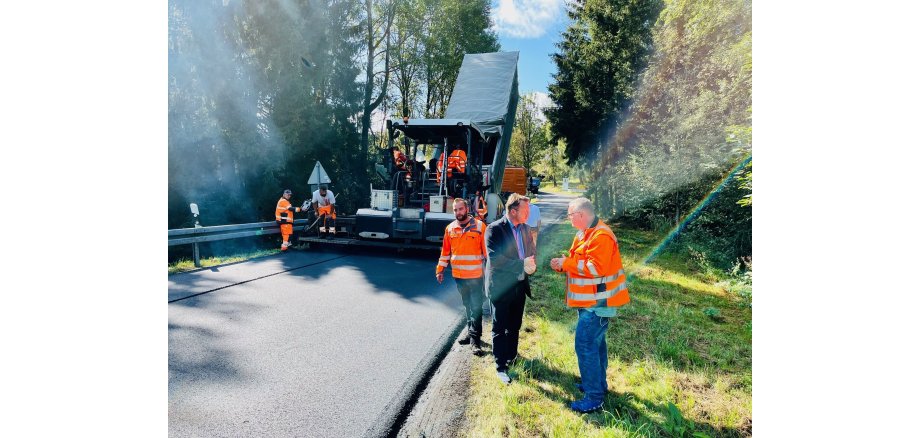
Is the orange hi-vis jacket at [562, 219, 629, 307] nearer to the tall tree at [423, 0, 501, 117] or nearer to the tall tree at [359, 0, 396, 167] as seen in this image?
the tall tree at [423, 0, 501, 117]

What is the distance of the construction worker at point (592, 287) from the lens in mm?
2668

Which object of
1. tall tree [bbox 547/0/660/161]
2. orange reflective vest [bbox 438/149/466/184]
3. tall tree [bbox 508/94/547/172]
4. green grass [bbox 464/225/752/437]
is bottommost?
green grass [bbox 464/225/752/437]

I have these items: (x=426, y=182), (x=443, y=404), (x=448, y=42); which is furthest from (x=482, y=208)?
(x=448, y=42)

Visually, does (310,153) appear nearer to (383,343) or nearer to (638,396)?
(383,343)

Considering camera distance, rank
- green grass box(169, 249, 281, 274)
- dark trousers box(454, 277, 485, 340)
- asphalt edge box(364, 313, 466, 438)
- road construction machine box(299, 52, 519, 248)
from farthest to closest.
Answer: road construction machine box(299, 52, 519, 248) → green grass box(169, 249, 281, 274) → dark trousers box(454, 277, 485, 340) → asphalt edge box(364, 313, 466, 438)

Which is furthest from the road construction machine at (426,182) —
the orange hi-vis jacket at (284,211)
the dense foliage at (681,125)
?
the dense foliage at (681,125)

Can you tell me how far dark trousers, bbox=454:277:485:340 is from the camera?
13.0 feet

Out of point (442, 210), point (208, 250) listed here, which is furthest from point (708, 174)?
point (208, 250)

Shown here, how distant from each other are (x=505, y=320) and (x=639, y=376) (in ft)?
3.62

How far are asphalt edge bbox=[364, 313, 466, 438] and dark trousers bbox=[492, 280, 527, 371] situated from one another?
1.75 ft

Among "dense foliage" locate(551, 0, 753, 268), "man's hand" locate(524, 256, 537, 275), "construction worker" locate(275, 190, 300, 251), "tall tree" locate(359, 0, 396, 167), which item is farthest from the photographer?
"tall tree" locate(359, 0, 396, 167)

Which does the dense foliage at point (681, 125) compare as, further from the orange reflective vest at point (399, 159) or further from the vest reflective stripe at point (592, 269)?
the orange reflective vest at point (399, 159)

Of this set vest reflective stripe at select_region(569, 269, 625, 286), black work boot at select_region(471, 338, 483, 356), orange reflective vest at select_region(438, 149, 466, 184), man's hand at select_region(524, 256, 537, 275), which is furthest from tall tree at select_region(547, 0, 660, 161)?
vest reflective stripe at select_region(569, 269, 625, 286)
